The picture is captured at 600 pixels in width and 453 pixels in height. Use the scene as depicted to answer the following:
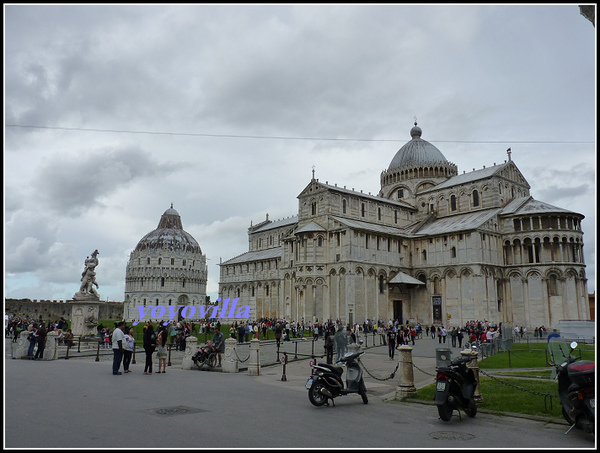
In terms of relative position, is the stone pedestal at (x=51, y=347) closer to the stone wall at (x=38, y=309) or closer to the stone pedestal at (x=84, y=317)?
the stone pedestal at (x=84, y=317)

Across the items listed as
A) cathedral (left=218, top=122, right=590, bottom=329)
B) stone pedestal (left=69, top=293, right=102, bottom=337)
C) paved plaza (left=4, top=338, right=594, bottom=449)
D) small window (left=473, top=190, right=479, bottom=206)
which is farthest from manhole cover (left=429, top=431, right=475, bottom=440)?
small window (left=473, top=190, right=479, bottom=206)

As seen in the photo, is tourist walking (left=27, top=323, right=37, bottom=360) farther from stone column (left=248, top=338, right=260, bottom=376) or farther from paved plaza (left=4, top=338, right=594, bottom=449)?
stone column (left=248, top=338, right=260, bottom=376)

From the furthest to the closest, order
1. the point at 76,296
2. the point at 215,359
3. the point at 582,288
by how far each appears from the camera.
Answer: the point at 582,288, the point at 76,296, the point at 215,359

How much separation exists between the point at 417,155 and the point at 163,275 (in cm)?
7139

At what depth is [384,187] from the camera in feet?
218

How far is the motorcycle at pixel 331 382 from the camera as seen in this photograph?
415 inches

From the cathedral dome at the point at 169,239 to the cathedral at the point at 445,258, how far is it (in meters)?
63.7

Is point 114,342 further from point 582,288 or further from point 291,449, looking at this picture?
point 582,288

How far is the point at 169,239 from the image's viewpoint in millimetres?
115062

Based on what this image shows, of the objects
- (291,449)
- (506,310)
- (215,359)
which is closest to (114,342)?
(215,359)

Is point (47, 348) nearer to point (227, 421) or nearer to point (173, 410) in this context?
point (173, 410)

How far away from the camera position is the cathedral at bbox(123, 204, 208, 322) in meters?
108

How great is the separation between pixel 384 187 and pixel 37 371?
55.7 metres

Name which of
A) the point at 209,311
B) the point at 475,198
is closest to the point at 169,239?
the point at 209,311
